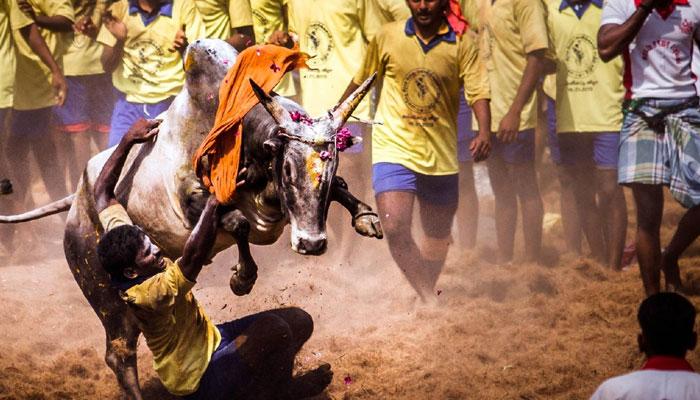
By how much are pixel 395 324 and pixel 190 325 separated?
2959 mm

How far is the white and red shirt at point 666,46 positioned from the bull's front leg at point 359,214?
2.98 m

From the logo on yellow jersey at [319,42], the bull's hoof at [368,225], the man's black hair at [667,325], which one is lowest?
the logo on yellow jersey at [319,42]

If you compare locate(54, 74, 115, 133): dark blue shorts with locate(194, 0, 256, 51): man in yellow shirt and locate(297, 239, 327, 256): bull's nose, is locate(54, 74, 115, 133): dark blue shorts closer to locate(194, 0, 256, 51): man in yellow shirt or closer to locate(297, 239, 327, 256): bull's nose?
locate(194, 0, 256, 51): man in yellow shirt

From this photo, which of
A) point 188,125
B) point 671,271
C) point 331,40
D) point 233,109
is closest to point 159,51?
point 331,40

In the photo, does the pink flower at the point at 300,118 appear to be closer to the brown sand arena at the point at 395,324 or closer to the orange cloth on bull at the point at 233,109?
the orange cloth on bull at the point at 233,109

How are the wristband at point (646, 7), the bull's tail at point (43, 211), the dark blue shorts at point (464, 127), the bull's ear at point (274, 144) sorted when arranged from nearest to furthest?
the bull's ear at point (274, 144) < the bull's tail at point (43, 211) < the wristband at point (646, 7) < the dark blue shorts at point (464, 127)

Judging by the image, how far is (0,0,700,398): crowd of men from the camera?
7965 millimetres

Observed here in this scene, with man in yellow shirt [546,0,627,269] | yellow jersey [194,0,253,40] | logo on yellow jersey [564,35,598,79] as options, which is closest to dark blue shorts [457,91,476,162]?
man in yellow shirt [546,0,627,269]

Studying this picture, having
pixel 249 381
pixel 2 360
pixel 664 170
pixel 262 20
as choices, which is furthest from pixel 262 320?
pixel 262 20

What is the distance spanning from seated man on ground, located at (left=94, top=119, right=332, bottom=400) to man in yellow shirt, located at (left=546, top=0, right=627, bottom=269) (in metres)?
3.79

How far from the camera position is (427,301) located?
9188 mm

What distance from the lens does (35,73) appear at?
11031mm

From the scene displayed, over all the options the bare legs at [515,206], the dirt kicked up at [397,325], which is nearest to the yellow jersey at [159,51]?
the dirt kicked up at [397,325]

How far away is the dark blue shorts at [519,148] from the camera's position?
1015cm
